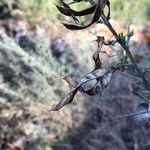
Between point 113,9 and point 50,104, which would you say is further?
point 113,9

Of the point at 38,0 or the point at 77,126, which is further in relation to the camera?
the point at 38,0

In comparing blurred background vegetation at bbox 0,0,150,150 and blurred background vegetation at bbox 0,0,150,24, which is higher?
blurred background vegetation at bbox 0,0,150,24

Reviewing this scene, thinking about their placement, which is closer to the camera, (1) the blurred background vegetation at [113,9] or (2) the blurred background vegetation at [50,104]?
(2) the blurred background vegetation at [50,104]

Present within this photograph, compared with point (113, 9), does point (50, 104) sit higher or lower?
lower

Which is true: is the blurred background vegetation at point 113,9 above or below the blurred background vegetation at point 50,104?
above

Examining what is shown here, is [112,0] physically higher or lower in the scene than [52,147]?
higher

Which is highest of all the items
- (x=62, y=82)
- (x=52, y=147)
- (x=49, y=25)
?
(x=49, y=25)

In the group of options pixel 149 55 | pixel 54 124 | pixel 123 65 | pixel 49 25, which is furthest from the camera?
pixel 49 25

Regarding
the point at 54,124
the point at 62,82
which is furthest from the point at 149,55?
the point at 54,124

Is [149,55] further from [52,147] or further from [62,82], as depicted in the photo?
[52,147]

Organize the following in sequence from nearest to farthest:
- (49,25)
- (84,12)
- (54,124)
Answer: (84,12)
(54,124)
(49,25)

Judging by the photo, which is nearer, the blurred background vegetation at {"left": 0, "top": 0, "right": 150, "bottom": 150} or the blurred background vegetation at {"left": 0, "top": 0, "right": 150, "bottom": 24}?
the blurred background vegetation at {"left": 0, "top": 0, "right": 150, "bottom": 150}
